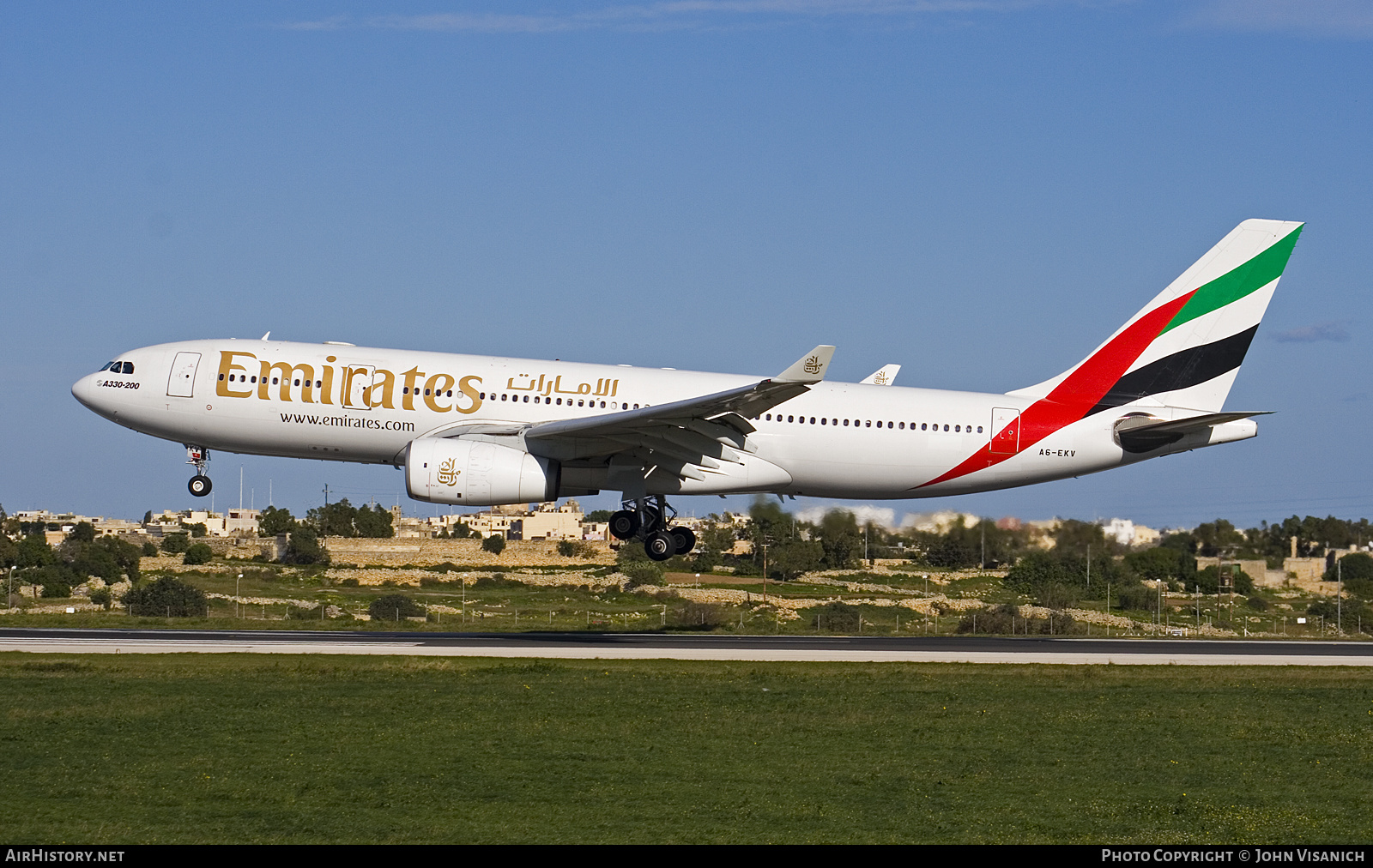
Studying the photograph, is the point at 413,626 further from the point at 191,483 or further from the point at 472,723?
the point at 472,723

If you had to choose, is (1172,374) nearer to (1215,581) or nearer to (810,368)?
(810,368)

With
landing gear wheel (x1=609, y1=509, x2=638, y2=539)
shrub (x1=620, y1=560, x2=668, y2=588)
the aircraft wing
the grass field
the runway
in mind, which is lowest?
the grass field

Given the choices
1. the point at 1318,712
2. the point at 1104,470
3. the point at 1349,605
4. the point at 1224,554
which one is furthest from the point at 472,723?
the point at 1224,554

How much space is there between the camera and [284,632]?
35.7 metres

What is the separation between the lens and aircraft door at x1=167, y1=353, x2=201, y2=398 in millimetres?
33656

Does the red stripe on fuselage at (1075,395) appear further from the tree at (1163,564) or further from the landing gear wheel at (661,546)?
the tree at (1163,564)

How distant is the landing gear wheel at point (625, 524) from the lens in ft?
114

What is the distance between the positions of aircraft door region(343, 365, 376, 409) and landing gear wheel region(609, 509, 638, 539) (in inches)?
258

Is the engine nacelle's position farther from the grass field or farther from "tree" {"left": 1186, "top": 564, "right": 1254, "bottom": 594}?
A: "tree" {"left": 1186, "top": 564, "right": 1254, "bottom": 594}

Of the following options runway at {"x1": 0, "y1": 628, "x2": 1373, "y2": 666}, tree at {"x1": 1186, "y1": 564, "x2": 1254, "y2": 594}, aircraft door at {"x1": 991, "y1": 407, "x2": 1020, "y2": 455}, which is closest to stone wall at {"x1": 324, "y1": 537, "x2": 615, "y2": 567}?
tree at {"x1": 1186, "y1": 564, "x2": 1254, "y2": 594}

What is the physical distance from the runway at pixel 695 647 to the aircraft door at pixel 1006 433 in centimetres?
486

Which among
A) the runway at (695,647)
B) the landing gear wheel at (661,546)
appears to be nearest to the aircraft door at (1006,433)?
the runway at (695,647)

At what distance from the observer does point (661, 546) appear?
3450 cm

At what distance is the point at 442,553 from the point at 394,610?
3095 centimetres
